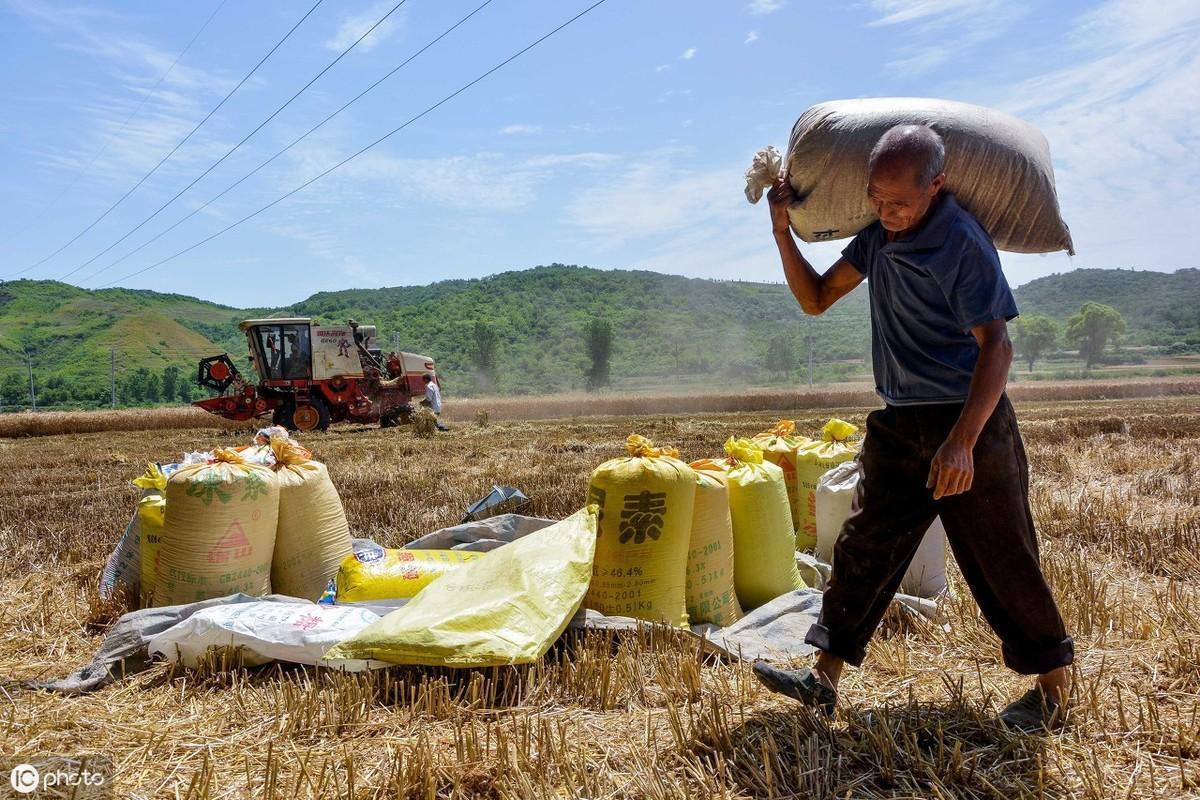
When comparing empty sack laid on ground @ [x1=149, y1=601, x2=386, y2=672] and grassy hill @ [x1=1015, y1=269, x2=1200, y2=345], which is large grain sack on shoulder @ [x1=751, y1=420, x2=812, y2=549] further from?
grassy hill @ [x1=1015, y1=269, x2=1200, y2=345]

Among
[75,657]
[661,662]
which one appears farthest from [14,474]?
[661,662]

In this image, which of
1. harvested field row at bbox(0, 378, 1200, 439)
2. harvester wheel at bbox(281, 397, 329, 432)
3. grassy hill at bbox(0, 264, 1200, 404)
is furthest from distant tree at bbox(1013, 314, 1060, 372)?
harvester wheel at bbox(281, 397, 329, 432)

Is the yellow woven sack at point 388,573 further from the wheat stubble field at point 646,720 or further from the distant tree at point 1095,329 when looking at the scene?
the distant tree at point 1095,329

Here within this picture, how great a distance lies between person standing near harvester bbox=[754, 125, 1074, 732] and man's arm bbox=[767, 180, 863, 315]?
193 millimetres

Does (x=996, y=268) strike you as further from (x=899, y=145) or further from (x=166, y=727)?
(x=166, y=727)

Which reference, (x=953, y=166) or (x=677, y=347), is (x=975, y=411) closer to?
(x=953, y=166)

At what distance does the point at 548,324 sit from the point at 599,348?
54.5 feet

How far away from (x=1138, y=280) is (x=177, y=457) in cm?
11680

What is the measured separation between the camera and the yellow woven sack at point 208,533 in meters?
2.95

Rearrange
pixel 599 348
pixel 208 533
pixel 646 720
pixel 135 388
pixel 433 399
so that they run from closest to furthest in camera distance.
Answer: pixel 646 720
pixel 208 533
pixel 433 399
pixel 135 388
pixel 599 348

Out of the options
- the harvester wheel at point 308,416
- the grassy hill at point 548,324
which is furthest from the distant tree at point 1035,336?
the harvester wheel at point 308,416

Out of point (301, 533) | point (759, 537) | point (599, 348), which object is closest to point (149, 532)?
point (301, 533)

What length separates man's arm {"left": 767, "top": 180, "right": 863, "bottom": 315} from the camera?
7.57 ft

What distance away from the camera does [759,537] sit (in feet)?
10.6
